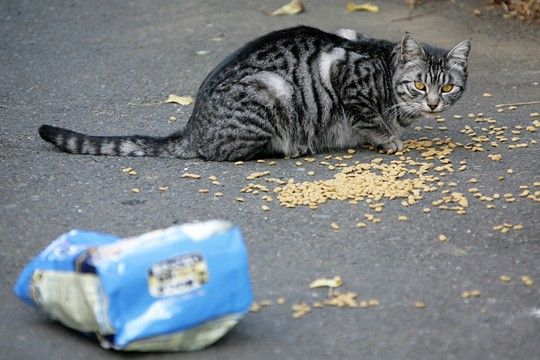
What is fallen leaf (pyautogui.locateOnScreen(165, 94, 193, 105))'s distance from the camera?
718 cm

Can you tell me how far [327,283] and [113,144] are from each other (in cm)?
220

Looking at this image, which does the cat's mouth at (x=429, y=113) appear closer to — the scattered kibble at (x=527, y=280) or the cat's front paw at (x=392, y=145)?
the cat's front paw at (x=392, y=145)

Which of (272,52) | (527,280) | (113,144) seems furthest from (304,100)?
(527,280)

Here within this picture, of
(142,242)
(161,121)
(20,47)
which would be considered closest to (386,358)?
(142,242)

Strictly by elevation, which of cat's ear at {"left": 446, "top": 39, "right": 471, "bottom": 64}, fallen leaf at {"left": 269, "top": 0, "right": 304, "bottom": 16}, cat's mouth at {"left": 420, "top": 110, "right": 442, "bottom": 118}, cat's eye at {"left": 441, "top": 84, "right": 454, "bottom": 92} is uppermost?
cat's ear at {"left": 446, "top": 39, "right": 471, "bottom": 64}

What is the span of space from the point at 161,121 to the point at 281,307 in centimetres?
289

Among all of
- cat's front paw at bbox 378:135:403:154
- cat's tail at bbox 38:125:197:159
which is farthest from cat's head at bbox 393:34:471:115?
cat's tail at bbox 38:125:197:159

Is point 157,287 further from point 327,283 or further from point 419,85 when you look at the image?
point 419,85

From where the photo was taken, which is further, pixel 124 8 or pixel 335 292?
pixel 124 8

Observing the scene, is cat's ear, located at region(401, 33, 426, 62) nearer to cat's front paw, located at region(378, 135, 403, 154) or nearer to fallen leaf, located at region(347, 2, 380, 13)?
cat's front paw, located at region(378, 135, 403, 154)

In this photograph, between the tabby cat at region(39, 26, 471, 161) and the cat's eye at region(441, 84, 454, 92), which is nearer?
the tabby cat at region(39, 26, 471, 161)

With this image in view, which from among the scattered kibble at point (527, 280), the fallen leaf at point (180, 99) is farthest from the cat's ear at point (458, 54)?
the scattered kibble at point (527, 280)

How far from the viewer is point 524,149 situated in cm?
621

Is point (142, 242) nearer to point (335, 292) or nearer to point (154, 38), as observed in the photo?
point (335, 292)
